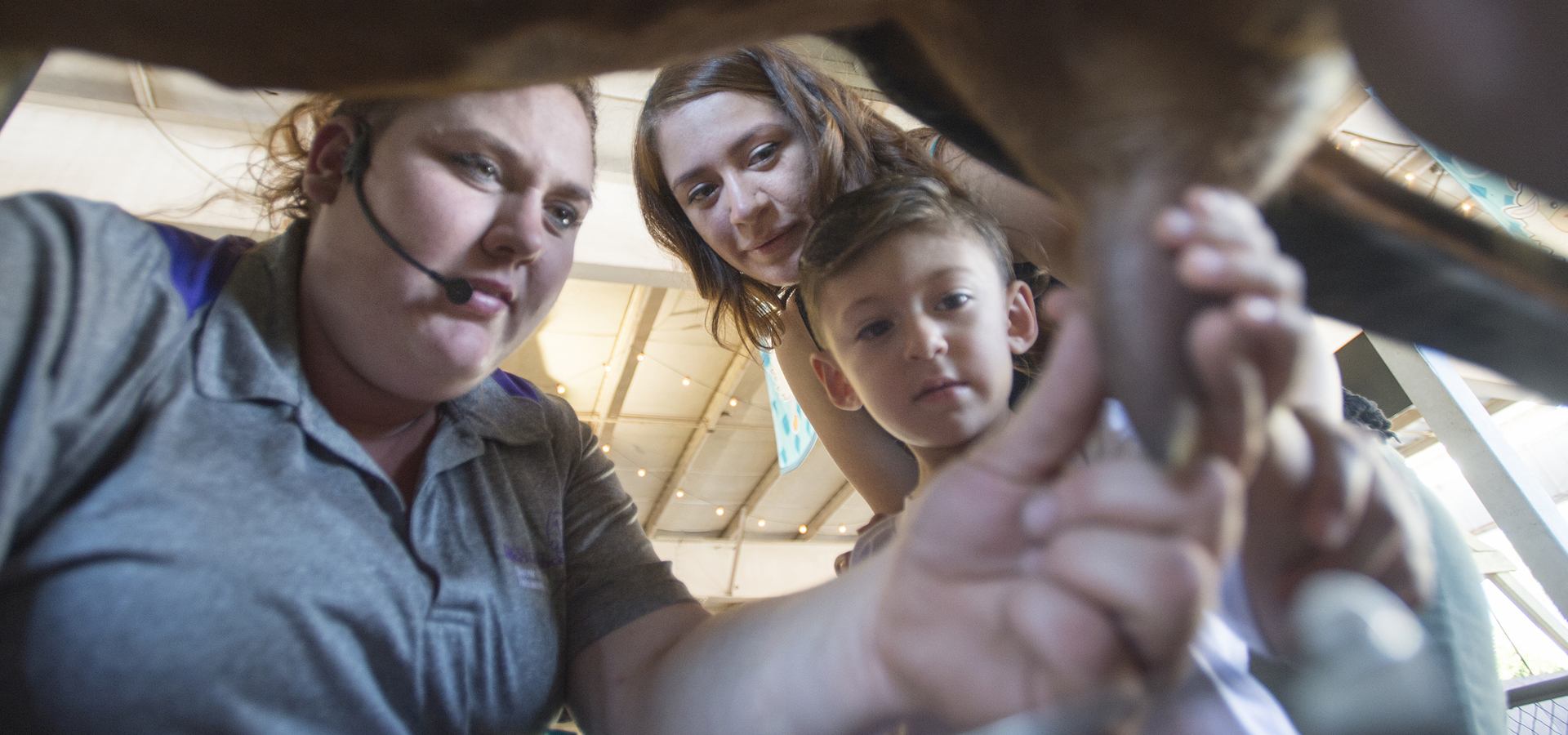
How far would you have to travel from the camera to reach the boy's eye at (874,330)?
0.78 m

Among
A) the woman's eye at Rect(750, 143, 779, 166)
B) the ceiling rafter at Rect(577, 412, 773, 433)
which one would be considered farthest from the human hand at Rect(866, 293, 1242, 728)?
the ceiling rafter at Rect(577, 412, 773, 433)

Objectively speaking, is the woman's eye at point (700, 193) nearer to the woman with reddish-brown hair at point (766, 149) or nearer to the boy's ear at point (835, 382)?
the woman with reddish-brown hair at point (766, 149)

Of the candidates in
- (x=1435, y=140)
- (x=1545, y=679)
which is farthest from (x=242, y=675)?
(x=1545, y=679)

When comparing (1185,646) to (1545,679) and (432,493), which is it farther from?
(1545,679)

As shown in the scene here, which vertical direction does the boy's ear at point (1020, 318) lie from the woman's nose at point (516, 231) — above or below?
above

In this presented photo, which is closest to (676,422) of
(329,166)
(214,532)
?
(329,166)

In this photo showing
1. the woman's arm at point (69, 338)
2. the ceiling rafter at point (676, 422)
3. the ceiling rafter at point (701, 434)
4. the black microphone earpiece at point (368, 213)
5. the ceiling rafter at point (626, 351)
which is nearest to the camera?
the woman's arm at point (69, 338)

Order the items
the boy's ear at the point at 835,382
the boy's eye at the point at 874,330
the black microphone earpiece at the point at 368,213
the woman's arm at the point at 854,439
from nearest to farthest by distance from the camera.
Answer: the black microphone earpiece at the point at 368,213 → the boy's eye at the point at 874,330 → the boy's ear at the point at 835,382 → the woman's arm at the point at 854,439

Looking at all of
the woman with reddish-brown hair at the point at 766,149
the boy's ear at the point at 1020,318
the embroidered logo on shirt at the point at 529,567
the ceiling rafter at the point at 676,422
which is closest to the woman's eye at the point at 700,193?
the woman with reddish-brown hair at the point at 766,149

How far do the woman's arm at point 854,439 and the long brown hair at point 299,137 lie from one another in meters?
0.61

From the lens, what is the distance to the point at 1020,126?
0.27 metres

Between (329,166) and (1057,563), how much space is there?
0.63 meters

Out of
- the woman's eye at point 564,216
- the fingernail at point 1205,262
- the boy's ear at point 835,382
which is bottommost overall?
the boy's ear at point 835,382

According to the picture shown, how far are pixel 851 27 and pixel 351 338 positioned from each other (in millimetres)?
461
